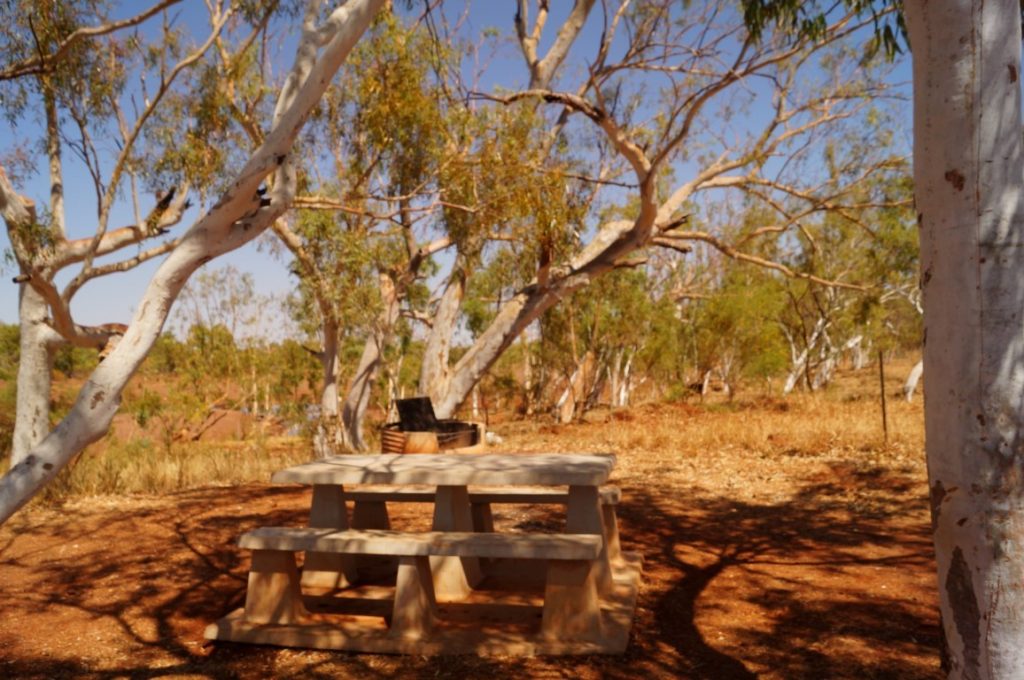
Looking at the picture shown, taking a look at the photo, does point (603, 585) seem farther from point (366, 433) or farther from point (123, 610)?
point (366, 433)

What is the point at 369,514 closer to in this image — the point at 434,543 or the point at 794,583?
the point at 434,543

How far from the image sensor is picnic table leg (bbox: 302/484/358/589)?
440cm

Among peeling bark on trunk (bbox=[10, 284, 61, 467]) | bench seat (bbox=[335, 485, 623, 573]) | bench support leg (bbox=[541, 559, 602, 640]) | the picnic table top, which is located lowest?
bench support leg (bbox=[541, 559, 602, 640])

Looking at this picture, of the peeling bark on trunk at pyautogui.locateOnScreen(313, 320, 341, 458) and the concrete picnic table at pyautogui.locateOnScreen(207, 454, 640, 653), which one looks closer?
the concrete picnic table at pyautogui.locateOnScreen(207, 454, 640, 653)

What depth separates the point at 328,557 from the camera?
458cm

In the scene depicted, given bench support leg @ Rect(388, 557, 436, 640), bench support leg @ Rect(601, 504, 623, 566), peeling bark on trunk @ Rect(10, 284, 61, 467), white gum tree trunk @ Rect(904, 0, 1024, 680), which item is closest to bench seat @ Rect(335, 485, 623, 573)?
bench support leg @ Rect(601, 504, 623, 566)

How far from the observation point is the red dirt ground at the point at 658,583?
3.49 m

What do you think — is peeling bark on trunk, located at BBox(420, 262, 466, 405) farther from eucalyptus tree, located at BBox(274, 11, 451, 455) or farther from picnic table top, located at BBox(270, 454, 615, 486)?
picnic table top, located at BBox(270, 454, 615, 486)

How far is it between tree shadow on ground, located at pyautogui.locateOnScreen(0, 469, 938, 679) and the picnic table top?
73 cm

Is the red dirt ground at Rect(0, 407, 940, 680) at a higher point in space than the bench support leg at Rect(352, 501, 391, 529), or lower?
lower

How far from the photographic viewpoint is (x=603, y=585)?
4172 millimetres

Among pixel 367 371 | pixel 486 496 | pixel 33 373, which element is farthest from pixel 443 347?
pixel 486 496

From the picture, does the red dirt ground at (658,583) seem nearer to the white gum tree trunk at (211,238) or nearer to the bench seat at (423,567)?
the bench seat at (423,567)

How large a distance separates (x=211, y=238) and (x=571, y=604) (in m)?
2.08
